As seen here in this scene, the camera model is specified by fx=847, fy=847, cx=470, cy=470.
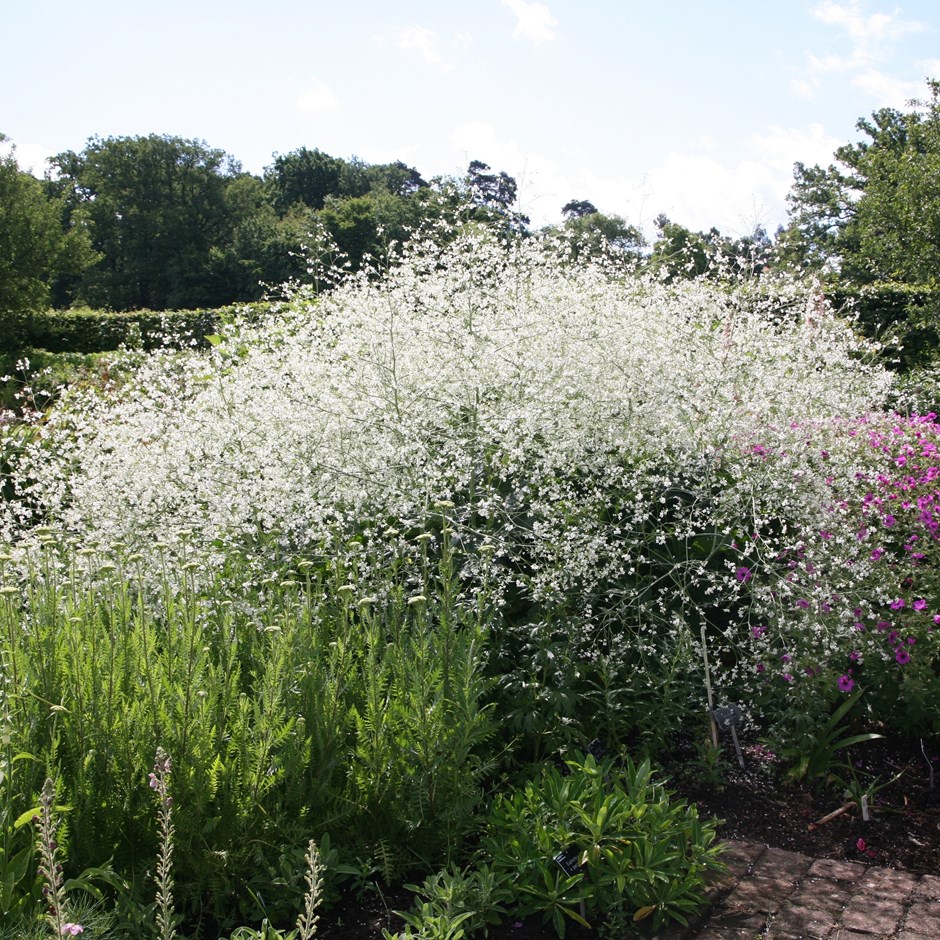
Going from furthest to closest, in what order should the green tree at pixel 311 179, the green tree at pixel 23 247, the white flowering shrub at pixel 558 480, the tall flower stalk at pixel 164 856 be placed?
the green tree at pixel 311 179 < the green tree at pixel 23 247 < the white flowering shrub at pixel 558 480 < the tall flower stalk at pixel 164 856

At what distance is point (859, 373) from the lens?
5.75 metres

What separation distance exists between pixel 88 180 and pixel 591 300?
168 ft

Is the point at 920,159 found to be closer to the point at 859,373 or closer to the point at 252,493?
the point at 859,373

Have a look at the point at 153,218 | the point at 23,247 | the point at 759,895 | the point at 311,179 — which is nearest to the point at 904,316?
the point at 759,895

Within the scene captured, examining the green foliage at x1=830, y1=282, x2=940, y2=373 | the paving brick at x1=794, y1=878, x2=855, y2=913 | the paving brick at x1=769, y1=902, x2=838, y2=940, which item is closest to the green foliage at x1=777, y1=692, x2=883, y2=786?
the paving brick at x1=794, y1=878, x2=855, y2=913

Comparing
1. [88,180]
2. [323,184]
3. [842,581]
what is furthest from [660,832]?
[323,184]

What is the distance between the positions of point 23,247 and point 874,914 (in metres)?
24.6

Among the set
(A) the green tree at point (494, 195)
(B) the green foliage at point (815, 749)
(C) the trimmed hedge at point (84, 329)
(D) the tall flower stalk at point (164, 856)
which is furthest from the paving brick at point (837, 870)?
(C) the trimmed hedge at point (84, 329)

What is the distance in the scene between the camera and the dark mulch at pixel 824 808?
3086 mm

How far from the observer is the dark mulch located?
3.09 metres

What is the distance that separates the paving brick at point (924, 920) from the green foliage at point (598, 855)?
0.59 m

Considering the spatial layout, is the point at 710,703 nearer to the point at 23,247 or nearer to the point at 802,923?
the point at 802,923

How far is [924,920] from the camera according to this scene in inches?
104

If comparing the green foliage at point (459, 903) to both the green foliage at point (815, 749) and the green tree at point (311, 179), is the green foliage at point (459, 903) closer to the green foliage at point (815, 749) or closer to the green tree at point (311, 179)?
the green foliage at point (815, 749)
